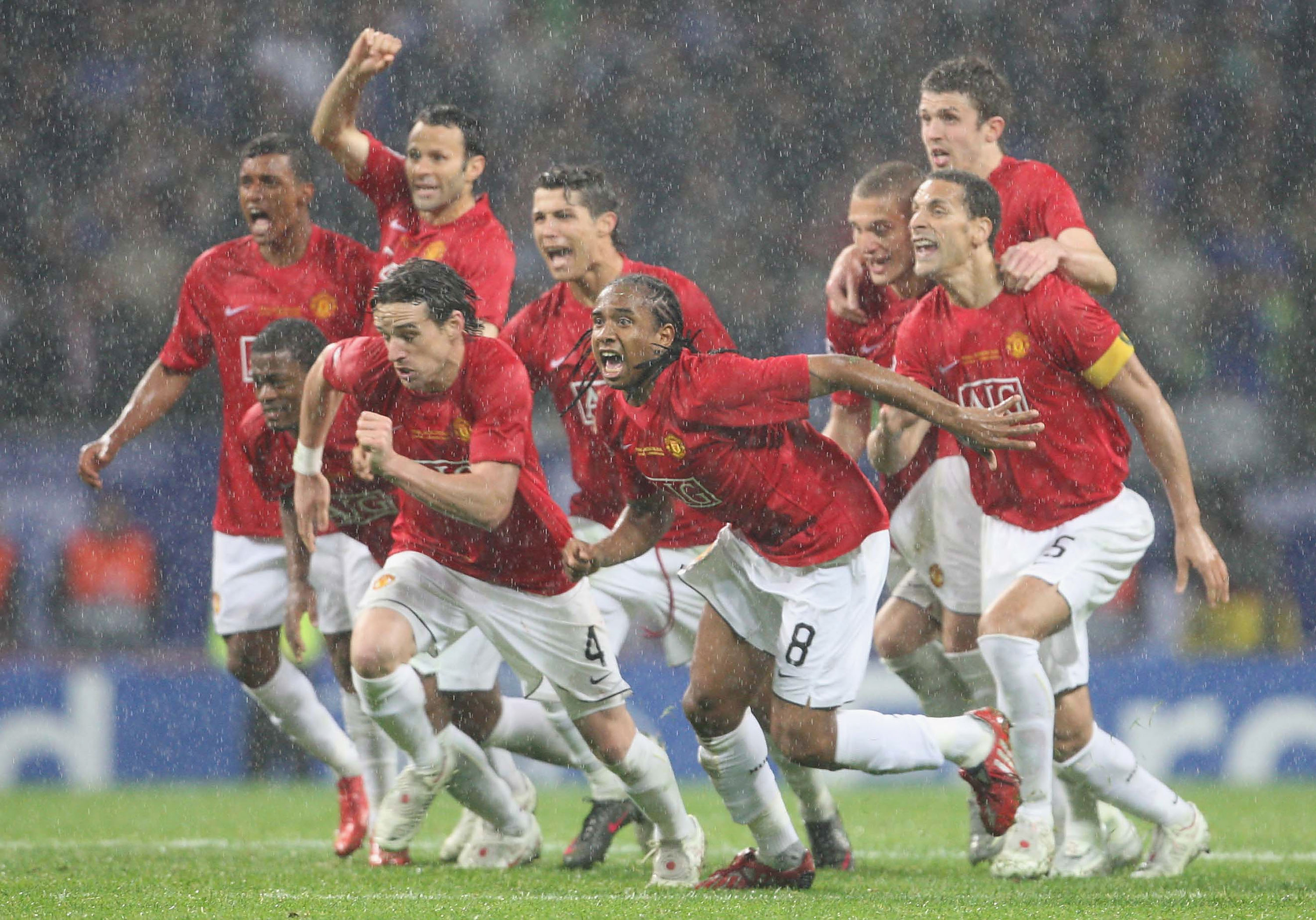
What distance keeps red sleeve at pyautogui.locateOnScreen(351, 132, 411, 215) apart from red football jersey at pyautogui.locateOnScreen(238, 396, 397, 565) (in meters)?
0.99

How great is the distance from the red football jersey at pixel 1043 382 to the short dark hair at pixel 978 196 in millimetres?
256

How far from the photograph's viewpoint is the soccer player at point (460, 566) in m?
5.19

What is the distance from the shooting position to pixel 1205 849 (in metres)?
5.60

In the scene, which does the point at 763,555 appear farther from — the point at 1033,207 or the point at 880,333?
the point at 1033,207

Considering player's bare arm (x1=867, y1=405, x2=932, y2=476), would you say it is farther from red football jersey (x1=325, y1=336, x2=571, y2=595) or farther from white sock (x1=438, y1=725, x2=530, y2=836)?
white sock (x1=438, y1=725, x2=530, y2=836)

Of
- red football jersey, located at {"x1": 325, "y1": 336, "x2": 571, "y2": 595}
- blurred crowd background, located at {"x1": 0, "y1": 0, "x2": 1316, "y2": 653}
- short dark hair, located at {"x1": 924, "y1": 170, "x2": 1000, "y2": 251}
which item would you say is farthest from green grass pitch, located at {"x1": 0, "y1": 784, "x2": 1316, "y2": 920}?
blurred crowd background, located at {"x1": 0, "y1": 0, "x2": 1316, "y2": 653}

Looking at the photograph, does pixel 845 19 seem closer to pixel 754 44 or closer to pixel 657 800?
pixel 754 44

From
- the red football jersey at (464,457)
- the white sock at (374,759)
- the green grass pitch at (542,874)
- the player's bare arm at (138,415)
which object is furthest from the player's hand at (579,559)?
the player's bare arm at (138,415)

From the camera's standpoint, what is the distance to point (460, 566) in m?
5.39

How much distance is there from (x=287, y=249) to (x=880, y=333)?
231cm

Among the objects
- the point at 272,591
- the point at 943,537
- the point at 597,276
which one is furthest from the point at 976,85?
the point at 272,591

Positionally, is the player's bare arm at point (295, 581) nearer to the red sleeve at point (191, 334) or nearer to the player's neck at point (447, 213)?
the red sleeve at point (191, 334)

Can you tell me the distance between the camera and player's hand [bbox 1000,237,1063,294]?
5430 millimetres

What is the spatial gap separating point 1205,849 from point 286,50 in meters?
9.42
